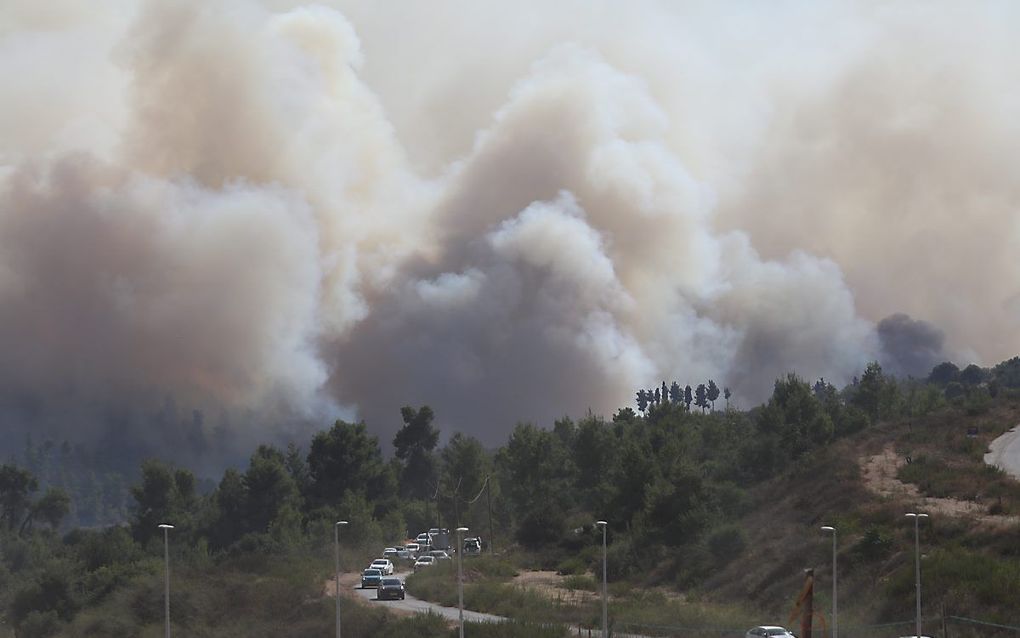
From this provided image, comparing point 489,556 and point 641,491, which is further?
point 489,556

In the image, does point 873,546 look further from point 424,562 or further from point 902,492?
point 424,562

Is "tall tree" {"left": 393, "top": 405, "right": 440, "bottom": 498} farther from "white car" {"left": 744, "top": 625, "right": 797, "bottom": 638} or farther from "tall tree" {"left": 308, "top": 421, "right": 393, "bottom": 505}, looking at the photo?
"white car" {"left": 744, "top": 625, "right": 797, "bottom": 638}

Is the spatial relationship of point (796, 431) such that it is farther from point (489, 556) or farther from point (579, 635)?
point (579, 635)

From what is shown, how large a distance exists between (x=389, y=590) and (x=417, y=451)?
3733 inches

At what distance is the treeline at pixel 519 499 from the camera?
9925cm

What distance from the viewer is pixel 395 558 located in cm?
11644

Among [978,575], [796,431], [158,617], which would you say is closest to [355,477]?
→ [796,431]

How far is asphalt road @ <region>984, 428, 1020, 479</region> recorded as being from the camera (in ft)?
314

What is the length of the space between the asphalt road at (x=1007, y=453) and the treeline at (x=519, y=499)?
12040 millimetres

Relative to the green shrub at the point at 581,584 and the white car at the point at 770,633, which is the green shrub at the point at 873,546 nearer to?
the green shrub at the point at 581,584

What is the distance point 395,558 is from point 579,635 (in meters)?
51.5

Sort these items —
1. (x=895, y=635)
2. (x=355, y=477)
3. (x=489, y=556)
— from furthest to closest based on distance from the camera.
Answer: (x=355, y=477) < (x=489, y=556) < (x=895, y=635)

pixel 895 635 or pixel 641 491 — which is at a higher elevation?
pixel 641 491

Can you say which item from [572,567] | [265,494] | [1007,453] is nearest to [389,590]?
[572,567]
